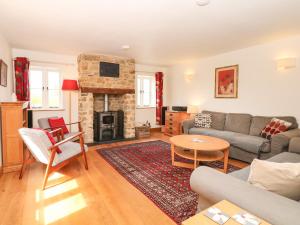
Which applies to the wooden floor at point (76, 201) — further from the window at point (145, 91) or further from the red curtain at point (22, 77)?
the window at point (145, 91)

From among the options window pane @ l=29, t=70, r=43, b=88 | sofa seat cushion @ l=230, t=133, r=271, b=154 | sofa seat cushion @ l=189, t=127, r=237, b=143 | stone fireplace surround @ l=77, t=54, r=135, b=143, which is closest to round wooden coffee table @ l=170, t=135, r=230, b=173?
sofa seat cushion @ l=230, t=133, r=271, b=154

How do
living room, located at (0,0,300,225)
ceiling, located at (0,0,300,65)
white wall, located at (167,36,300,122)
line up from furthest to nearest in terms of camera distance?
1. white wall, located at (167,36,300,122)
2. ceiling, located at (0,0,300,65)
3. living room, located at (0,0,300,225)

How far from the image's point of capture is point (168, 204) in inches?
80.7

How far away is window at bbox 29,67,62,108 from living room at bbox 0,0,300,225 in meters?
0.02

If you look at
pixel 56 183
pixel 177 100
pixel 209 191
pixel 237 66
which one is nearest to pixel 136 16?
pixel 209 191

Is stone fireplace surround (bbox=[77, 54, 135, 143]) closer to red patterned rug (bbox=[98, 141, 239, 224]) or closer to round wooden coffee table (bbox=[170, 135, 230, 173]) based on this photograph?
red patterned rug (bbox=[98, 141, 239, 224])

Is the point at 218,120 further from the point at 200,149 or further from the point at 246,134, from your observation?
the point at 200,149

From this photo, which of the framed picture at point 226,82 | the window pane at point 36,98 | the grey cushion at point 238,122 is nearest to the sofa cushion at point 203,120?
the grey cushion at point 238,122

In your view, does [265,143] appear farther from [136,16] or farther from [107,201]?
[136,16]

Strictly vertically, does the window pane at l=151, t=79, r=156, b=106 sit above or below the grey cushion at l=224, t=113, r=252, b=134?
above

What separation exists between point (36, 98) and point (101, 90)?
5.20 ft

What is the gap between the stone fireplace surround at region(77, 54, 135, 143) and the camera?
15.1 feet

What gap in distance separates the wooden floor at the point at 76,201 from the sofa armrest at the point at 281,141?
2.19m

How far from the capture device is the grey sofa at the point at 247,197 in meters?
0.91
